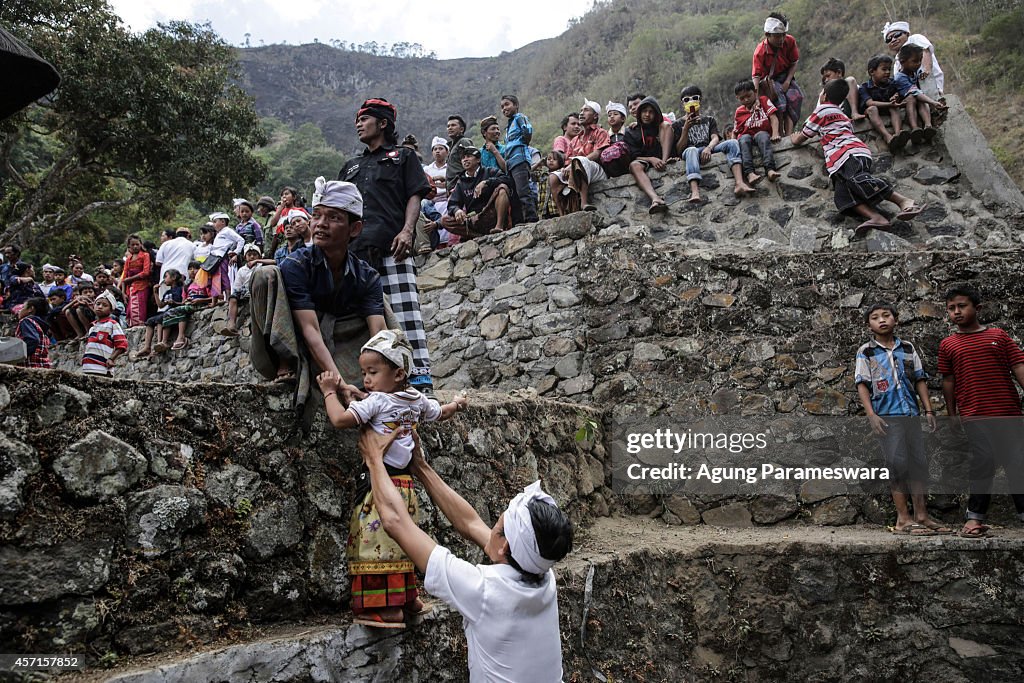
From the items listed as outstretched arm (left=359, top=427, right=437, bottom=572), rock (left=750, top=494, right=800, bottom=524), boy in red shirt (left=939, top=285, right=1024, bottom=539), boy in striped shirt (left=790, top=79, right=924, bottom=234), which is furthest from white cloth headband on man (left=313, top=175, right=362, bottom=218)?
boy in striped shirt (left=790, top=79, right=924, bottom=234)

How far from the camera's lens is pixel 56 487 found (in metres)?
2.43

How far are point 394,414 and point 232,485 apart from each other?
742 millimetres

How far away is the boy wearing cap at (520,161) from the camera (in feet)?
27.1

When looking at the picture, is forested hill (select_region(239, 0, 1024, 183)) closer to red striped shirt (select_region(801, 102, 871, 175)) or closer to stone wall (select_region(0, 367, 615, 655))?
red striped shirt (select_region(801, 102, 871, 175))

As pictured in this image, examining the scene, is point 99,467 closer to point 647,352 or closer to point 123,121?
point 647,352

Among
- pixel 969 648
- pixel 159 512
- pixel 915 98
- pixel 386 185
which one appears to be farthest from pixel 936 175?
pixel 159 512

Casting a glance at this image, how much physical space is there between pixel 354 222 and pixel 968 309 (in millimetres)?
4296

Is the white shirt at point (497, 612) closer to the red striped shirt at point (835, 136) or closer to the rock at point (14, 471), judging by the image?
the rock at point (14, 471)

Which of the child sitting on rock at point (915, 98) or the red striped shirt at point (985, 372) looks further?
the child sitting on rock at point (915, 98)

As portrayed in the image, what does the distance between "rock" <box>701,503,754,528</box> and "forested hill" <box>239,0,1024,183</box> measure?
11.6 m

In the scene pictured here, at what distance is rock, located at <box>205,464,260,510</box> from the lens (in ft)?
9.32

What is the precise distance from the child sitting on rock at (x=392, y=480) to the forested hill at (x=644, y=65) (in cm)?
1469

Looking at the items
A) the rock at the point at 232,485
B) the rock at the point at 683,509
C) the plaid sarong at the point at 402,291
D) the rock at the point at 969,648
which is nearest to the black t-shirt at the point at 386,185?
the plaid sarong at the point at 402,291

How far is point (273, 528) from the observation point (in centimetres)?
297
